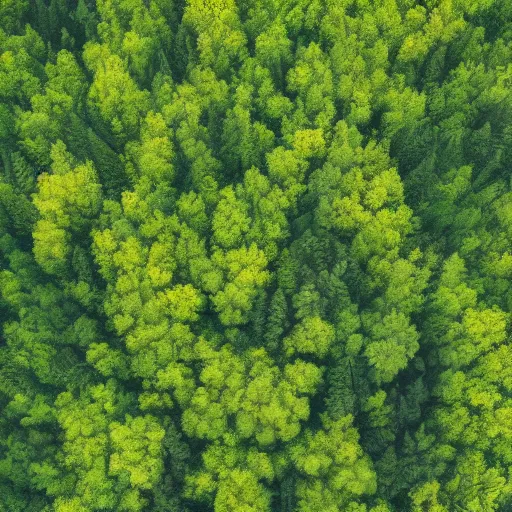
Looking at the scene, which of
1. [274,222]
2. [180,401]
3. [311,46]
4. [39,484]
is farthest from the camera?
[311,46]

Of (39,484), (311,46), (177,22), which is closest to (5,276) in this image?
(39,484)

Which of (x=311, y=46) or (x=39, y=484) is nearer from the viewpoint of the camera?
(x=39, y=484)

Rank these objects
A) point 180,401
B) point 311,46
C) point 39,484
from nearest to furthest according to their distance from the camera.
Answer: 1. point 39,484
2. point 180,401
3. point 311,46

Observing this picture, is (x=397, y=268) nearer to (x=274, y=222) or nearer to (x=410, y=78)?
(x=274, y=222)

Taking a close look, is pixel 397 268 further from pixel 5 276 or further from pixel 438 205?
pixel 5 276

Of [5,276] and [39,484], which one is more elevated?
[5,276]

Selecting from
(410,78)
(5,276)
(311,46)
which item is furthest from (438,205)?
(5,276)

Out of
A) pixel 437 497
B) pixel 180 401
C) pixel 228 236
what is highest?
pixel 228 236
